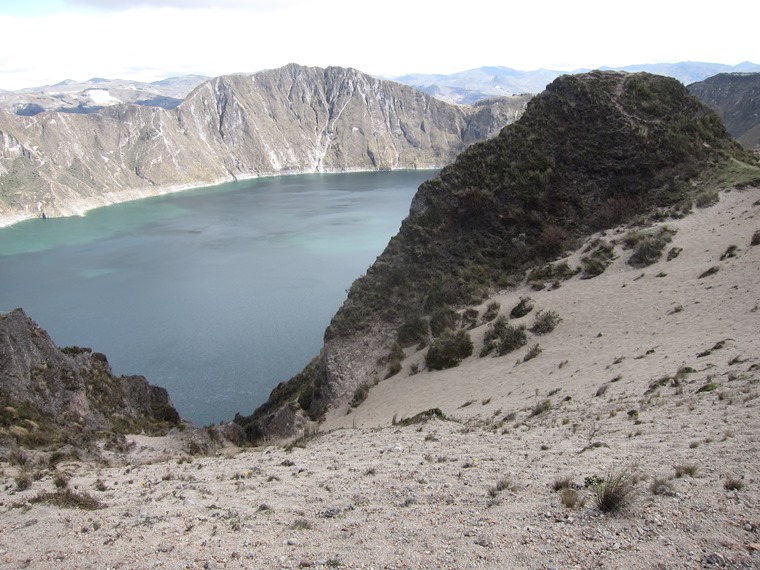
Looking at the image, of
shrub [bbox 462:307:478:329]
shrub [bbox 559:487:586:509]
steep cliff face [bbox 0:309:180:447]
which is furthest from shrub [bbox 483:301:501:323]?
shrub [bbox 559:487:586:509]

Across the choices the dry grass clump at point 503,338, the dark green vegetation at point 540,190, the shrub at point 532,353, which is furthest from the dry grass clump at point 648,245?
the shrub at point 532,353

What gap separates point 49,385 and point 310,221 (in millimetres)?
88119

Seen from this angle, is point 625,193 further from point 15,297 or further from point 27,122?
point 27,122

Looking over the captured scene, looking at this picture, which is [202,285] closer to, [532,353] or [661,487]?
[532,353]

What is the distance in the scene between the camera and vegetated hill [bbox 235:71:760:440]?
24344 mm

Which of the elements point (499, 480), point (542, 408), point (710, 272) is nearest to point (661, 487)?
point (499, 480)

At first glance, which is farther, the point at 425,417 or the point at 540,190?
the point at 540,190

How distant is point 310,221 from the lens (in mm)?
105000

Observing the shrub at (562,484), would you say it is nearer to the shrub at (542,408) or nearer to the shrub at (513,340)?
the shrub at (542,408)

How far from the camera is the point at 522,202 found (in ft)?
88.8

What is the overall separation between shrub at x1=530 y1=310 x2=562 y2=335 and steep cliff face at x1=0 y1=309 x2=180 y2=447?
15633 millimetres

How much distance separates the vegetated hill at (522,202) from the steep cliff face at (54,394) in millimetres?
5649

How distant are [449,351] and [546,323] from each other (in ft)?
13.0

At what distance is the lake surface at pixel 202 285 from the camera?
126 feet
